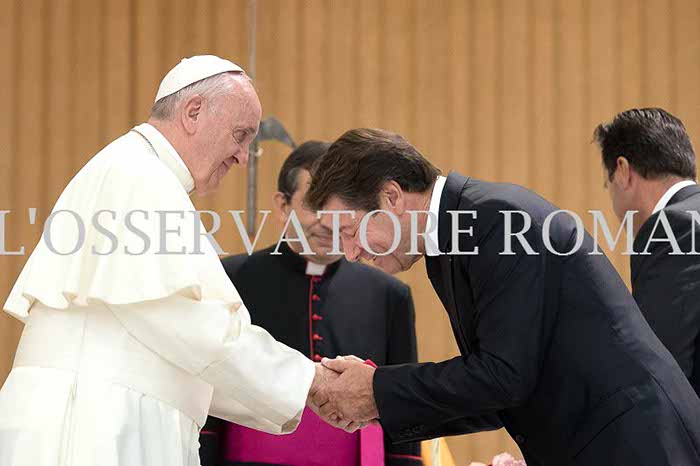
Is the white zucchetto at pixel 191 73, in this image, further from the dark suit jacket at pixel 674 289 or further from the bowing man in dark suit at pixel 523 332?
the dark suit jacket at pixel 674 289

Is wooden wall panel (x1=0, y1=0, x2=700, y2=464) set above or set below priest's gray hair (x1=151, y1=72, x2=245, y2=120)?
above

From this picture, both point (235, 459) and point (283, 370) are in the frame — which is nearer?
point (283, 370)

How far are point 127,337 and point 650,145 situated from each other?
1992 millimetres

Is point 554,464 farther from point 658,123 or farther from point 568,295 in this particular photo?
point 658,123

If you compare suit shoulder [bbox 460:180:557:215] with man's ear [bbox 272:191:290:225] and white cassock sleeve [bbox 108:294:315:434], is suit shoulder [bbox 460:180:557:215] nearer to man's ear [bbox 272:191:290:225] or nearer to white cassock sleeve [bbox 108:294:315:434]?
white cassock sleeve [bbox 108:294:315:434]

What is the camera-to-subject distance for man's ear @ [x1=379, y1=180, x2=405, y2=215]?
2736mm

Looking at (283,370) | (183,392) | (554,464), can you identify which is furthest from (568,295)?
(183,392)

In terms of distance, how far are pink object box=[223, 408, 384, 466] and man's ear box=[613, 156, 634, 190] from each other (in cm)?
117

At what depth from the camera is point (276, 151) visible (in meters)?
6.06

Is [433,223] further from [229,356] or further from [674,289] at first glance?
[674,289]

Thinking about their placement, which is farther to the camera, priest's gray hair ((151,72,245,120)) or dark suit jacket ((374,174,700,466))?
priest's gray hair ((151,72,245,120))

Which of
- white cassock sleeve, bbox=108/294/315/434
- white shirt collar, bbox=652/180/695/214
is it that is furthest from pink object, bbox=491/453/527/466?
white shirt collar, bbox=652/180/695/214

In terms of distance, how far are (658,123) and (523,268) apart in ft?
5.01

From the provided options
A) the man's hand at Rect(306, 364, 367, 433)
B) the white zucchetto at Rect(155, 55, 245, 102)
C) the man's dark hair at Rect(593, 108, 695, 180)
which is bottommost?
the man's hand at Rect(306, 364, 367, 433)
